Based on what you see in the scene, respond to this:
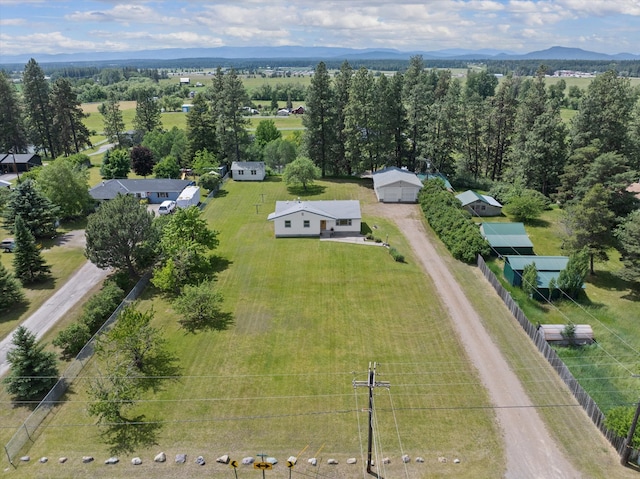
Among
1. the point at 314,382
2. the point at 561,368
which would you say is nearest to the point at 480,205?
the point at 561,368

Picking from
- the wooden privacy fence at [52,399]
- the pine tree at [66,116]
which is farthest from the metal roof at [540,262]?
the pine tree at [66,116]

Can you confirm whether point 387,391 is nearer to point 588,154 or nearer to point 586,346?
point 586,346

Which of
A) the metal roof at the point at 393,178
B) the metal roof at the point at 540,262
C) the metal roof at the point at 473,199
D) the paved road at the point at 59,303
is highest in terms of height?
the metal roof at the point at 393,178

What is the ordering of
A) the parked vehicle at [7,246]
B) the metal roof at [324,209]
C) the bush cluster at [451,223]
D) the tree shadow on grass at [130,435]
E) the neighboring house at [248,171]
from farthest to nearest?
1. the neighboring house at [248,171]
2. the metal roof at [324,209]
3. the parked vehicle at [7,246]
4. the bush cluster at [451,223]
5. the tree shadow on grass at [130,435]

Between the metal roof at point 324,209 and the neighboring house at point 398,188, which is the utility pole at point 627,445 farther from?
the neighboring house at point 398,188

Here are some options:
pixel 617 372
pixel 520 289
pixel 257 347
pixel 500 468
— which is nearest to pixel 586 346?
pixel 617 372

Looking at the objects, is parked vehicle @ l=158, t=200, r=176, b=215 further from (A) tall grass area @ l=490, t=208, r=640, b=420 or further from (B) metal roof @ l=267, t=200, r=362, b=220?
(A) tall grass area @ l=490, t=208, r=640, b=420

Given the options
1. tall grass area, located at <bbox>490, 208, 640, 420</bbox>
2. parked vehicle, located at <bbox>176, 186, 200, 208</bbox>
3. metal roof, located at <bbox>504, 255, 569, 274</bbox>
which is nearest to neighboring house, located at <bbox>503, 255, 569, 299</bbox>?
metal roof, located at <bbox>504, 255, 569, 274</bbox>
